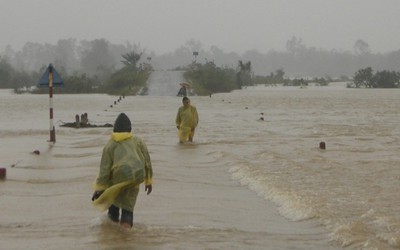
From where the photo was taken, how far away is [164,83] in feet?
207

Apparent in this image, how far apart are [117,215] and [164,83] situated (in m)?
56.0

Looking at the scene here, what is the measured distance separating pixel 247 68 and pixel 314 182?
72.4 meters

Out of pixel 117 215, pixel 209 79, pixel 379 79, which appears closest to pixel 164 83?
pixel 209 79

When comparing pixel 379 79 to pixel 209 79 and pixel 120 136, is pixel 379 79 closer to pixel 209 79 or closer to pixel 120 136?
pixel 209 79

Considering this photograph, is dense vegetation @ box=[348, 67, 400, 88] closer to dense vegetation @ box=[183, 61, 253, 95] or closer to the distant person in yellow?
dense vegetation @ box=[183, 61, 253, 95]

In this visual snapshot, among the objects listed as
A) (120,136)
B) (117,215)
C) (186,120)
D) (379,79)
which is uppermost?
(379,79)

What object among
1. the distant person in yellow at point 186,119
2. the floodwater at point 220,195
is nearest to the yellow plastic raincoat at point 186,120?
the distant person in yellow at point 186,119

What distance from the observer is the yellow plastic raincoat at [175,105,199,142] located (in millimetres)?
16312

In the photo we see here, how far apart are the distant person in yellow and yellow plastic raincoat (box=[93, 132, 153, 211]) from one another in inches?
362

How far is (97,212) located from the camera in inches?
315

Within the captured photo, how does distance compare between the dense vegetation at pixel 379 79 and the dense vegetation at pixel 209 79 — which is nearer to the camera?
the dense vegetation at pixel 209 79

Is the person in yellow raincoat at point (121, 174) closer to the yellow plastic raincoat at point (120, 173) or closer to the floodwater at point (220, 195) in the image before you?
the yellow plastic raincoat at point (120, 173)

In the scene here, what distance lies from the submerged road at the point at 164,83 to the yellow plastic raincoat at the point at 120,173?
46.5 m

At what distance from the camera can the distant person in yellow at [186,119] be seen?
16.3 meters
